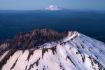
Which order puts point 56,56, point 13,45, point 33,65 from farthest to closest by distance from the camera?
1. point 13,45
2. point 56,56
3. point 33,65

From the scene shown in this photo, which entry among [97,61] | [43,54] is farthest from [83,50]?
[43,54]

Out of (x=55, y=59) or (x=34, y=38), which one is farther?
(x=34, y=38)

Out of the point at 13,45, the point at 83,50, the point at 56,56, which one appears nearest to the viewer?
the point at 56,56

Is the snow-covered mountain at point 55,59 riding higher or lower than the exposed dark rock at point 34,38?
higher

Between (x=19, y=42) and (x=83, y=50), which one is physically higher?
(x=83, y=50)

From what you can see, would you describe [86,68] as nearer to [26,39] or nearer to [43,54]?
[43,54]

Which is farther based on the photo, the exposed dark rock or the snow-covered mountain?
the exposed dark rock

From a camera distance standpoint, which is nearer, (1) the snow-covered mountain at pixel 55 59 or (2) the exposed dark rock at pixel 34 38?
(1) the snow-covered mountain at pixel 55 59

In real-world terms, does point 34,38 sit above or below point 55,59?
below

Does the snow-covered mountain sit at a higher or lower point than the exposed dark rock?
higher

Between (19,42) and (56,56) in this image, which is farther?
(19,42)
